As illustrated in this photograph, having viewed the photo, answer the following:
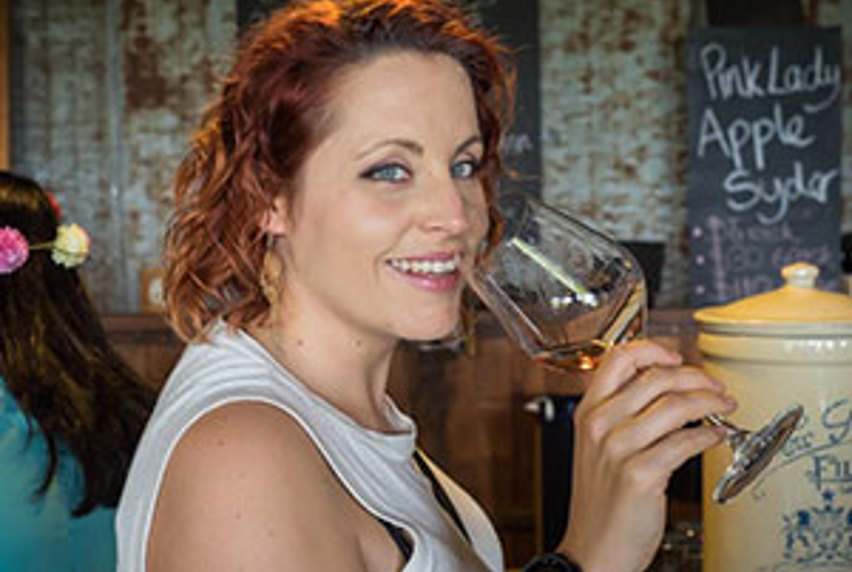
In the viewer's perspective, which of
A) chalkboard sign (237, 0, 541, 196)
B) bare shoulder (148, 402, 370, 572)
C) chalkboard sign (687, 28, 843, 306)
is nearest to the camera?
bare shoulder (148, 402, 370, 572)

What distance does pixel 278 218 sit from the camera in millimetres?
1273

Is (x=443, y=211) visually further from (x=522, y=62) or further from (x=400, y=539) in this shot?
(x=522, y=62)

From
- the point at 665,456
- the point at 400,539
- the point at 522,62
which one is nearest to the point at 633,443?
the point at 665,456

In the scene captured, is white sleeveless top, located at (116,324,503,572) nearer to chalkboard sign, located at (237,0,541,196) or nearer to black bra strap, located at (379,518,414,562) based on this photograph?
black bra strap, located at (379,518,414,562)

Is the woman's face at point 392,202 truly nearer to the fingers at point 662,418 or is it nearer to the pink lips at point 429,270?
the pink lips at point 429,270

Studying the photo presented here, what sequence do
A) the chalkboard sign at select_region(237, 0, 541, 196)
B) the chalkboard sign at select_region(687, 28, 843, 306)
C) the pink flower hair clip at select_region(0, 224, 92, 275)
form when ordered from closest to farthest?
1. the pink flower hair clip at select_region(0, 224, 92, 275)
2. the chalkboard sign at select_region(687, 28, 843, 306)
3. the chalkboard sign at select_region(237, 0, 541, 196)

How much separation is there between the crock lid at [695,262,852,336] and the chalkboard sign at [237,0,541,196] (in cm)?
370

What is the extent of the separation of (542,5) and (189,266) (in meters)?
4.08

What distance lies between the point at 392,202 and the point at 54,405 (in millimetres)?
1094

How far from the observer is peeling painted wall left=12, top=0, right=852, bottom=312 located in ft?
16.8

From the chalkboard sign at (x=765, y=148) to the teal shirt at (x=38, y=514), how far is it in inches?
125

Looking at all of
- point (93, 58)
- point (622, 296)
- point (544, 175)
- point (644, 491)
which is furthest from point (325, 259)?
point (93, 58)

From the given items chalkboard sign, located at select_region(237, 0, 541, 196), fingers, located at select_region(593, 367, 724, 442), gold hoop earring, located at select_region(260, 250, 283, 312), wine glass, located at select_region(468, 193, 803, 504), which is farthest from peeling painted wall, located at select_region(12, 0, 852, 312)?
fingers, located at select_region(593, 367, 724, 442)

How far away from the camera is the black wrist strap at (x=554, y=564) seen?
3.60 feet
